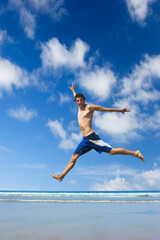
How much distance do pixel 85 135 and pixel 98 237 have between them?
2.90 meters

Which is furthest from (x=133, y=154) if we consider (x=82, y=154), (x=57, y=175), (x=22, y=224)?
(x=22, y=224)

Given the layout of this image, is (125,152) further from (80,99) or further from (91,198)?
(91,198)

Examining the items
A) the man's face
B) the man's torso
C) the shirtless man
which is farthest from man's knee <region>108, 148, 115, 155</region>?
the man's face

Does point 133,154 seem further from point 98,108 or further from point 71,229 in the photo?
point 71,229

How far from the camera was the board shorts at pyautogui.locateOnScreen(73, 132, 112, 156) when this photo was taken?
18.9 feet

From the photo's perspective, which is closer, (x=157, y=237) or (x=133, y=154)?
(x=157, y=237)

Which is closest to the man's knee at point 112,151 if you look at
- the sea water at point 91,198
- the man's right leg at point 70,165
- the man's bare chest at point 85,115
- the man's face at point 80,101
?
the man's right leg at point 70,165

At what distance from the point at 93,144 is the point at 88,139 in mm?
190

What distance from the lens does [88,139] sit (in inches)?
229

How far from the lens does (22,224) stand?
445cm

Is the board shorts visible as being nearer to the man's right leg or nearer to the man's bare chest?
the man's right leg

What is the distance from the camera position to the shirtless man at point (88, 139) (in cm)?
576

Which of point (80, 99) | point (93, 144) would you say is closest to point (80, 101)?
point (80, 99)

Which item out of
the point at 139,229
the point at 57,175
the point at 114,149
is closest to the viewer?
the point at 139,229
